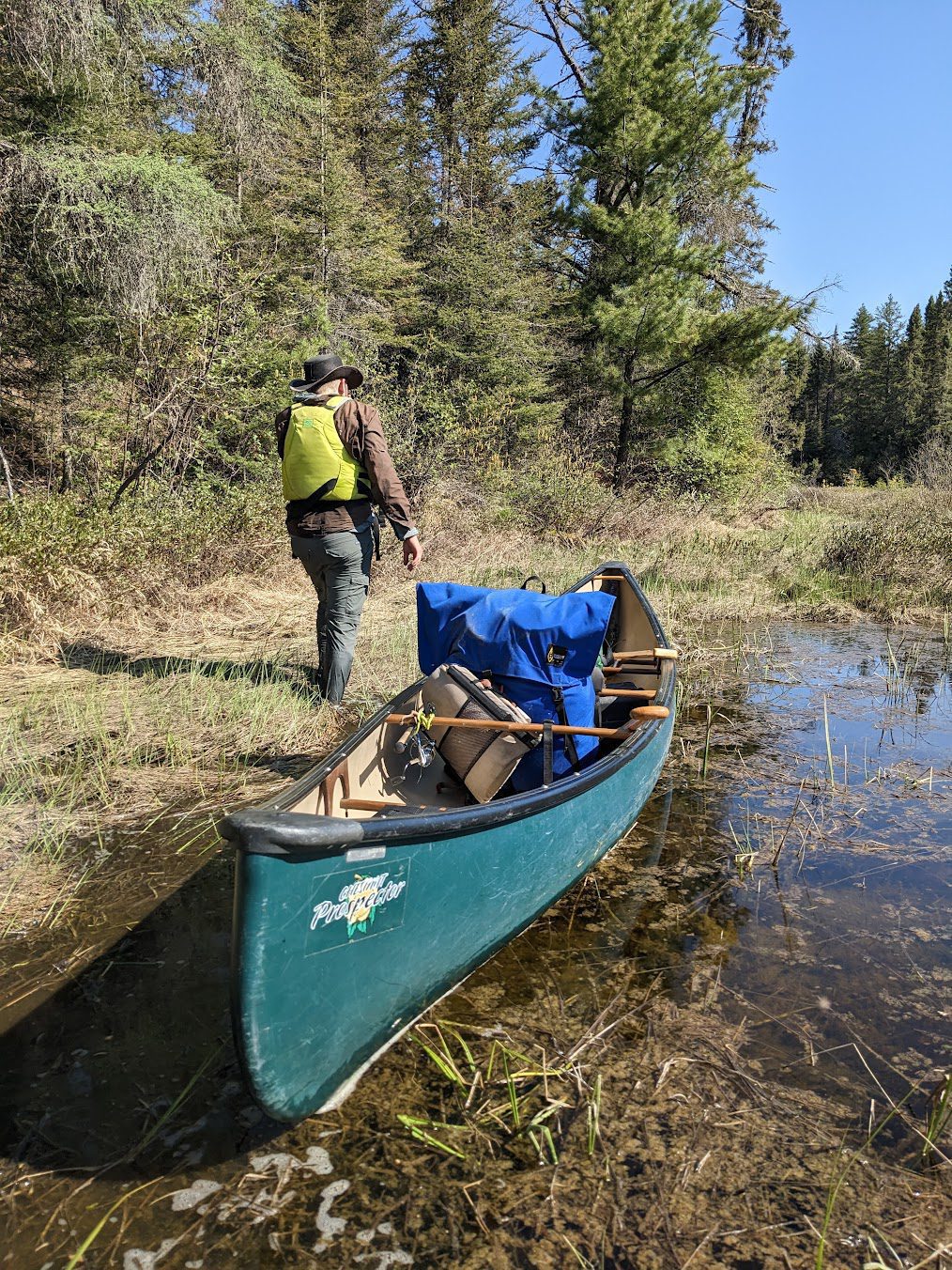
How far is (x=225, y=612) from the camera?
8102 millimetres

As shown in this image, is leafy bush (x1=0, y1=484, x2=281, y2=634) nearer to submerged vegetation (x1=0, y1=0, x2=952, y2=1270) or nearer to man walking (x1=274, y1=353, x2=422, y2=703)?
submerged vegetation (x1=0, y1=0, x2=952, y2=1270)

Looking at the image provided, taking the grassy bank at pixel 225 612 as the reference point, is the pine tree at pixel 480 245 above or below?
above

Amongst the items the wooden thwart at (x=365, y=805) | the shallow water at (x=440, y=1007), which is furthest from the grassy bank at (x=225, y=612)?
the wooden thwart at (x=365, y=805)

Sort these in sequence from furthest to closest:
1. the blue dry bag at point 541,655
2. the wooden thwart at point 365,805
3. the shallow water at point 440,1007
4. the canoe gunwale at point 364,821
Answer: the blue dry bag at point 541,655 → the wooden thwart at point 365,805 → the shallow water at point 440,1007 → the canoe gunwale at point 364,821

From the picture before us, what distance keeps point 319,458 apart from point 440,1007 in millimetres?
3236

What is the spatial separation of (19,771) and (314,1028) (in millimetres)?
2981

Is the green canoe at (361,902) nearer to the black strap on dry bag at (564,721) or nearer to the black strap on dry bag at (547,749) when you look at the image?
the black strap on dry bag at (547,749)

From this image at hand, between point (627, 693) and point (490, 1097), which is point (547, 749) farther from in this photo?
point (627, 693)

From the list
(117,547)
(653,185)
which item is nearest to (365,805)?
(117,547)

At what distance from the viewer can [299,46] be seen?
61.0 feet

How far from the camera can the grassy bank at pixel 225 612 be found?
Answer: 15.2 ft

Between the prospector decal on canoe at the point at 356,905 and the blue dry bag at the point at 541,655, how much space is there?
1.59 metres

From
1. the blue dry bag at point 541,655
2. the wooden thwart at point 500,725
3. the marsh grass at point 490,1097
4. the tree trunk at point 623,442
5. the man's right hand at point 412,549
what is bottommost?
the marsh grass at point 490,1097

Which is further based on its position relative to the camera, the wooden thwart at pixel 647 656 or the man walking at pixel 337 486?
the wooden thwart at pixel 647 656
